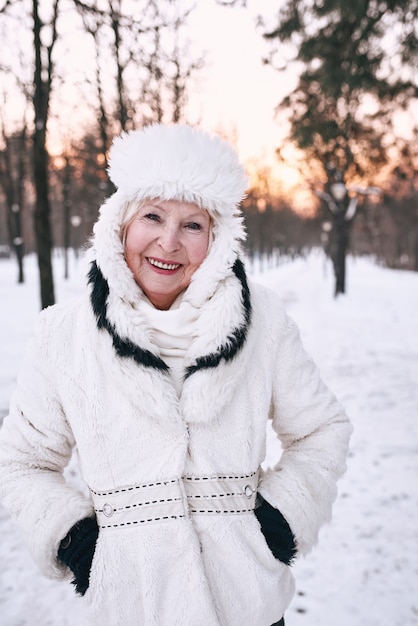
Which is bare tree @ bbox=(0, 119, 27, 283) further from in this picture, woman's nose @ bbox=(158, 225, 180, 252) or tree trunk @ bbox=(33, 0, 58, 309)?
woman's nose @ bbox=(158, 225, 180, 252)

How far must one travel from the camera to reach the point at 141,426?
1444mm

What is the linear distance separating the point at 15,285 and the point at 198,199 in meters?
22.0

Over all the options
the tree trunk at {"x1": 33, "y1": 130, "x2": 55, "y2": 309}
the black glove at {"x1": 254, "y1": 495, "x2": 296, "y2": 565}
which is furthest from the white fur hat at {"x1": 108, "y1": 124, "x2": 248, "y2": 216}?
the tree trunk at {"x1": 33, "y1": 130, "x2": 55, "y2": 309}

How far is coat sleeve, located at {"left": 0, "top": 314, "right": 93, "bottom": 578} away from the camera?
1.43m

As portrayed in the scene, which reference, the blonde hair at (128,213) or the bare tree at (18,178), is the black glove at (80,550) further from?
the bare tree at (18,178)

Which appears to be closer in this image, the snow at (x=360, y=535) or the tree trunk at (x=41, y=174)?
the snow at (x=360, y=535)

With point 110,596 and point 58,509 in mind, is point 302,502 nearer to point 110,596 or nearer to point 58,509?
point 110,596

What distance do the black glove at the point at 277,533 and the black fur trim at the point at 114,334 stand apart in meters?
0.57

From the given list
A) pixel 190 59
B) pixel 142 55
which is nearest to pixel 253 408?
pixel 142 55

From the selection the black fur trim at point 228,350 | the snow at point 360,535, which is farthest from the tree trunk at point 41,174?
the black fur trim at point 228,350

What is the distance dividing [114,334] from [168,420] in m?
0.31

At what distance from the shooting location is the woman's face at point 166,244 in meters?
1.51

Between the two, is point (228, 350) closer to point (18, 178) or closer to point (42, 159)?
point (42, 159)

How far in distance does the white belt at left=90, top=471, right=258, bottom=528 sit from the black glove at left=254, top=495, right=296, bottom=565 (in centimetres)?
7
